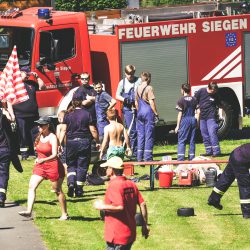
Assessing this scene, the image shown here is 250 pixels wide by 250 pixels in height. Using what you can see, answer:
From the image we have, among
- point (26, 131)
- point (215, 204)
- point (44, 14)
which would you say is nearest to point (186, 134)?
point (26, 131)

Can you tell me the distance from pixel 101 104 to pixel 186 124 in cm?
170

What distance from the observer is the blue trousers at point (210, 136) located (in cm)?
2236

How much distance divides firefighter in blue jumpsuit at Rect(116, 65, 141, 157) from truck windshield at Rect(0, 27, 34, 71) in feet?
6.84

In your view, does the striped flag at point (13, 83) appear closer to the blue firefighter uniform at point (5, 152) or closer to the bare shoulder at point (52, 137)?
the blue firefighter uniform at point (5, 152)

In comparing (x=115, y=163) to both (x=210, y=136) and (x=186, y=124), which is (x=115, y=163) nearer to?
(x=186, y=124)

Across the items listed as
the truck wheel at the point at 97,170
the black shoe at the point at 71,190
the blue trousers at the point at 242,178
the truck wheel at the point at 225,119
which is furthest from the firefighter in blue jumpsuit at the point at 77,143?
the truck wheel at the point at 225,119

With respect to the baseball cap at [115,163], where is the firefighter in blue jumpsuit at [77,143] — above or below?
below

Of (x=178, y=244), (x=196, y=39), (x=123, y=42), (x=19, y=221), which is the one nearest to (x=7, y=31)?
(x=123, y=42)

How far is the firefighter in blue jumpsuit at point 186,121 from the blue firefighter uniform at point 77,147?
3.35 m

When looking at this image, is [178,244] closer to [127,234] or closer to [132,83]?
[127,234]

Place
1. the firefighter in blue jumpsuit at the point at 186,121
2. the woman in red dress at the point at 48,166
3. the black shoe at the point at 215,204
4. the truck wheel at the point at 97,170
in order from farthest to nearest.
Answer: the firefighter in blue jumpsuit at the point at 186,121 → the truck wheel at the point at 97,170 → the black shoe at the point at 215,204 → the woman in red dress at the point at 48,166

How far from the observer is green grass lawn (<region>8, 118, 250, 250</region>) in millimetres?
14883

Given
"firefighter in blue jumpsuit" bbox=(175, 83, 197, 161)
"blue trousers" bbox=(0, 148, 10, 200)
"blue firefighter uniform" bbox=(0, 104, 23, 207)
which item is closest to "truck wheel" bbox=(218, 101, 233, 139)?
"firefighter in blue jumpsuit" bbox=(175, 83, 197, 161)

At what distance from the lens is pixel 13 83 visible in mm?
21797
